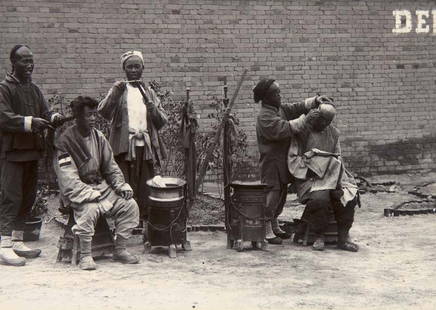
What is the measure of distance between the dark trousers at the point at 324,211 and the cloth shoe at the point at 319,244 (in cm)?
6

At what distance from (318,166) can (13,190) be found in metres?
3.17

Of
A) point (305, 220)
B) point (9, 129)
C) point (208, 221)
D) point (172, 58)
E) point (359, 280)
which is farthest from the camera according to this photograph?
point (172, 58)

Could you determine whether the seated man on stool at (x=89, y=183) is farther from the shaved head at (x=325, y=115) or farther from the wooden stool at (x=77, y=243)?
the shaved head at (x=325, y=115)

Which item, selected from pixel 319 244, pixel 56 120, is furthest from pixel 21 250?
pixel 319 244

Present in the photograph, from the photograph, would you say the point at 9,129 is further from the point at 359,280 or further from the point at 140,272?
the point at 359,280

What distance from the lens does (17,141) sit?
6.51 meters

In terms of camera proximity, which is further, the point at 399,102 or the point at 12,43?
the point at 399,102

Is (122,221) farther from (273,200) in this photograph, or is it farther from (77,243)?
(273,200)

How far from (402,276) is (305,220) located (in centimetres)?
145

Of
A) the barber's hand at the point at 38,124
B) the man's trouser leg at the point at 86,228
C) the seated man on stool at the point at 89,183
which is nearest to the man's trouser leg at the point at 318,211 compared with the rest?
the seated man on stool at the point at 89,183

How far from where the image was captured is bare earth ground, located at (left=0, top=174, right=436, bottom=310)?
5012 mm

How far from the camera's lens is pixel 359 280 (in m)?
5.67

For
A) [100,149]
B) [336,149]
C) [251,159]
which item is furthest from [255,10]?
[100,149]

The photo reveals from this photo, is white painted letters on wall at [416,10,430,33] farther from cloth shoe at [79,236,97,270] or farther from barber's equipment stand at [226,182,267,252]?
cloth shoe at [79,236,97,270]
